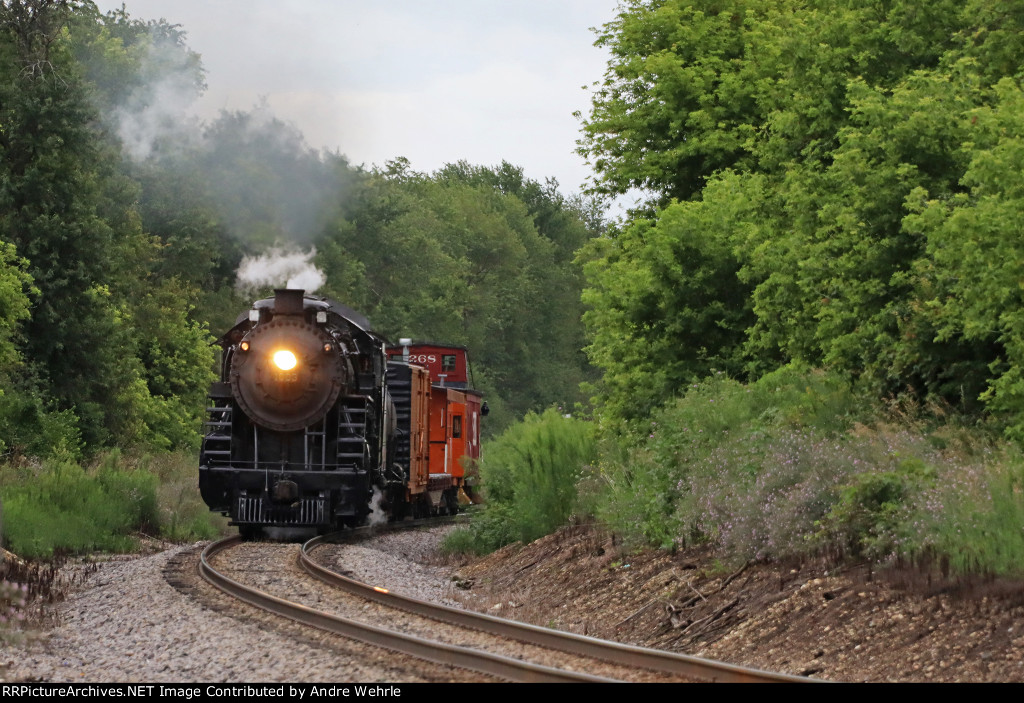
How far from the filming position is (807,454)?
1310 centimetres

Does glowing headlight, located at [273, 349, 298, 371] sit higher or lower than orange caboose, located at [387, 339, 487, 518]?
higher

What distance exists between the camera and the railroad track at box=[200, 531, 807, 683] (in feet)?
29.3

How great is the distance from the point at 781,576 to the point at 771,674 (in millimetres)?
3580

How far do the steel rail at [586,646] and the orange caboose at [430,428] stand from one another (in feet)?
33.6

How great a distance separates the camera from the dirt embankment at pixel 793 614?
906 cm

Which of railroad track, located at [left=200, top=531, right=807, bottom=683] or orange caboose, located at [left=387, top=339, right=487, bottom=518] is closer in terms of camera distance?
railroad track, located at [left=200, top=531, right=807, bottom=683]

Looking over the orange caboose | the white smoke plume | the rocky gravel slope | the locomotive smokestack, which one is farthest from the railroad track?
the white smoke plume

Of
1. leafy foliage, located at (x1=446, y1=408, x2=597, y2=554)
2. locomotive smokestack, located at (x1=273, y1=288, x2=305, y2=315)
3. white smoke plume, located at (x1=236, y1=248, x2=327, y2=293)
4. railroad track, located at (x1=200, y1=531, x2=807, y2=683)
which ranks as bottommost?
railroad track, located at (x1=200, y1=531, x2=807, y2=683)

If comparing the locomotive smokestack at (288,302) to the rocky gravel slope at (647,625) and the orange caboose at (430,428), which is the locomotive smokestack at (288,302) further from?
the rocky gravel slope at (647,625)

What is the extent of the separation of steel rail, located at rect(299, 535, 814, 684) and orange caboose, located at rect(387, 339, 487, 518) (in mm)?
10231

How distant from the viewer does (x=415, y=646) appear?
33.6ft

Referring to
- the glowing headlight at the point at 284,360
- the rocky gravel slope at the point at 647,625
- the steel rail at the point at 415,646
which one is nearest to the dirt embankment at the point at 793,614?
the rocky gravel slope at the point at 647,625

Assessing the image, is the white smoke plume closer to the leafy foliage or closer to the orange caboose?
the orange caboose

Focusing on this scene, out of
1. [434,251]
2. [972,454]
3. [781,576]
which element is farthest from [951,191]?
[434,251]
